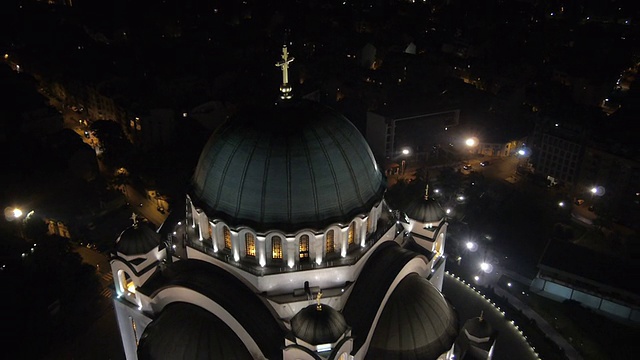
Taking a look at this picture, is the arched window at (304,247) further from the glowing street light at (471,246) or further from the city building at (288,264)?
the glowing street light at (471,246)

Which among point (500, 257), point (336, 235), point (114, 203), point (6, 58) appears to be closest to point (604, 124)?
point (500, 257)

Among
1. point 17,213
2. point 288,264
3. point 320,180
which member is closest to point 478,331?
point 288,264

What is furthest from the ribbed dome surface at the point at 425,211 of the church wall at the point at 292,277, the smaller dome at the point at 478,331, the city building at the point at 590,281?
the city building at the point at 590,281

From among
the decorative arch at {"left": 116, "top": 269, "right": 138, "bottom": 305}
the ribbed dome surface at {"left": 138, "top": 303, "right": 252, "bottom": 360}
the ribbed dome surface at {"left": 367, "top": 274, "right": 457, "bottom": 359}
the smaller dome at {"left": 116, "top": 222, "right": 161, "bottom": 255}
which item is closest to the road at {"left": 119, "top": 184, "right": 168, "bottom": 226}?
the decorative arch at {"left": 116, "top": 269, "right": 138, "bottom": 305}

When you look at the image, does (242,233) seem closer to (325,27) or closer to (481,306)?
(481,306)

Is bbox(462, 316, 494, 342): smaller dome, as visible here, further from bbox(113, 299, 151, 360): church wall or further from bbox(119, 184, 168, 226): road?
bbox(119, 184, 168, 226): road

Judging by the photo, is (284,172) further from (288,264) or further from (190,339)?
(190,339)
